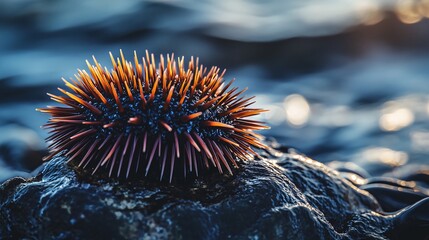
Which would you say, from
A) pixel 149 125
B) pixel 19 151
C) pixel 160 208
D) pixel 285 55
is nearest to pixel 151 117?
pixel 149 125

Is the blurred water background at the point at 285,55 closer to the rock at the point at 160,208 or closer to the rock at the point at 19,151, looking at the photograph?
the rock at the point at 19,151

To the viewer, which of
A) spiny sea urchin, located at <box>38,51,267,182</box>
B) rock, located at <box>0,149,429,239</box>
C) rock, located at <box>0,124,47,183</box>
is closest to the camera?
rock, located at <box>0,149,429,239</box>

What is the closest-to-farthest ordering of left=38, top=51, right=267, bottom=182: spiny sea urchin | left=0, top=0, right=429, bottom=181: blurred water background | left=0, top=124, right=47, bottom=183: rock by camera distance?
left=38, top=51, right=267, bottom=182: spiny sea urchin → left=0, top=124, right=47, bottom=183: rock → left=0, top=0, right=429, bottom=181: blurred water background

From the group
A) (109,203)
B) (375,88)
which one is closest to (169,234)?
(109,203)

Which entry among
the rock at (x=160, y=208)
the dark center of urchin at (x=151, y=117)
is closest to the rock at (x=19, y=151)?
the rock at (x=160, y=208)

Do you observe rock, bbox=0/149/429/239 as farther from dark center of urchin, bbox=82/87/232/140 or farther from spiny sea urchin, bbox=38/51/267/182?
dark center of urchin, bbox=82/87/232/140

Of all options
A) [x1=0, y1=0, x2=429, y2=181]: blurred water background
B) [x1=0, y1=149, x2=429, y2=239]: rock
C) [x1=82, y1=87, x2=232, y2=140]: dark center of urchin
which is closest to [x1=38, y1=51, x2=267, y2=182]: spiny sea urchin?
[x1=82, y1=87, x2=232, y2=140]: dark center of urchin
